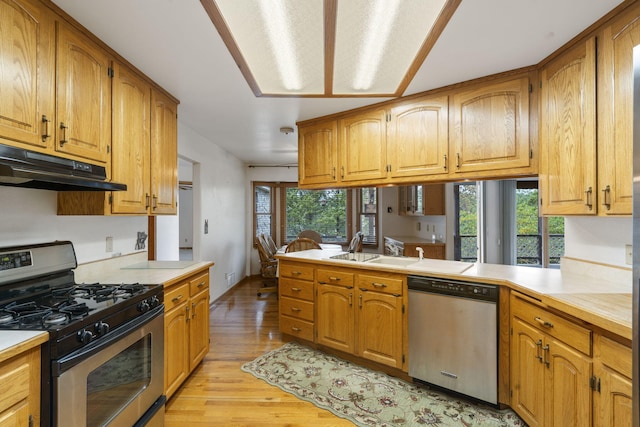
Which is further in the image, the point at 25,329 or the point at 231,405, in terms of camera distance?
the point at 231,405

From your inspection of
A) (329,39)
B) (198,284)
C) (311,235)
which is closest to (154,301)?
(198,284)

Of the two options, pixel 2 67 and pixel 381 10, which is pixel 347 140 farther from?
pixel 2 67

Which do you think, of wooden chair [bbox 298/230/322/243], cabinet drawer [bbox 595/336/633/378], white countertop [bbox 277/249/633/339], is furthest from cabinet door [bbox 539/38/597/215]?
wooden chair [bbox 298/230/322/243]

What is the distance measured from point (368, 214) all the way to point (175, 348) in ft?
14.7

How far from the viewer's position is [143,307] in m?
1.61

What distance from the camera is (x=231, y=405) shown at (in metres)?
2.03

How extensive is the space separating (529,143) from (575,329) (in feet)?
4.08

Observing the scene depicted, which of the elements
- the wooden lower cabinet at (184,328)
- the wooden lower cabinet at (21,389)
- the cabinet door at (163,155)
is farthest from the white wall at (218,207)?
the wooden lower cabinet at (21,389)

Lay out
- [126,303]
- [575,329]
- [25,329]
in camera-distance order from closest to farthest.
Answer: [25,329] → [575,329] → [126,303]

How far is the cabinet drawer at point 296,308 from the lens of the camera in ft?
9.29

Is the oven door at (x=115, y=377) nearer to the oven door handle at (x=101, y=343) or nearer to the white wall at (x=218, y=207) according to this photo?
the oven door handle at (x=101, y=343)

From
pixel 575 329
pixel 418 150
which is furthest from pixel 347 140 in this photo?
pixel 575 329

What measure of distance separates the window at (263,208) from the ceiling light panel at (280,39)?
3.86 meters

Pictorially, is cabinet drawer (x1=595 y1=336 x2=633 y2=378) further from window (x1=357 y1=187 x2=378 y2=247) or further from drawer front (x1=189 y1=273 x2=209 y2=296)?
window (x1=357 y1=187 x2=378 y2=247)
